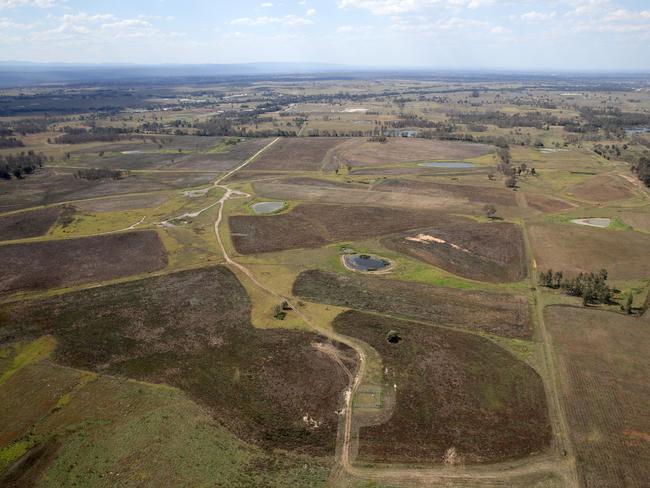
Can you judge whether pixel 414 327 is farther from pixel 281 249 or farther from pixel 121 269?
pixel 121 269

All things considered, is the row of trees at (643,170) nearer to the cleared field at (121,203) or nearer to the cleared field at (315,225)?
the cleared field at (315,225)

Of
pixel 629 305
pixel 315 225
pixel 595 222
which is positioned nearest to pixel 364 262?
pixel 315 225

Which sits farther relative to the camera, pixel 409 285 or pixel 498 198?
pixel 498 198

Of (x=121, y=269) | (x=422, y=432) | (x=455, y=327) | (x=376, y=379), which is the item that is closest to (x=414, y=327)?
(x=455, y=327)

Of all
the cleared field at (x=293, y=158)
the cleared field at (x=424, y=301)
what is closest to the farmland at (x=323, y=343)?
the cleared field at (x=424, y=301)

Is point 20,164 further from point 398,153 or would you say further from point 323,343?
point 323,343

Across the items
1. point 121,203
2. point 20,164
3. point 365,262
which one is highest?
point 20,164

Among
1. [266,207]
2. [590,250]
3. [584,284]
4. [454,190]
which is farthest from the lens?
[454,190]
